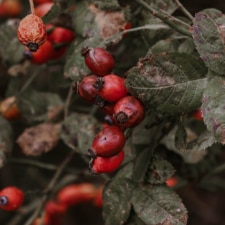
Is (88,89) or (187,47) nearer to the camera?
(88,89)

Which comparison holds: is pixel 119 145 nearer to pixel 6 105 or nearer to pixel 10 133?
pixel 10 133

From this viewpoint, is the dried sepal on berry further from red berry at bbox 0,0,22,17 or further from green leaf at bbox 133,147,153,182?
red berry at bbox 0,0,22,17

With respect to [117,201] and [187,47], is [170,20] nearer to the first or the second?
[187,47]

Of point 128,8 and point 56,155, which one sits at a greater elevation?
point 128,8

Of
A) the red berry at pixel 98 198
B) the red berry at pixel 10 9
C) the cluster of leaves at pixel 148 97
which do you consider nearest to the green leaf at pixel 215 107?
the cluster of leaves at pixel 148 97

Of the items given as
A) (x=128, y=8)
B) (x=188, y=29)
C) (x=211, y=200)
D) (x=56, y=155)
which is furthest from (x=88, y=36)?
(x=211, y=200)

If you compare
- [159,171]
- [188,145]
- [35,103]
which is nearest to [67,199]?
[35,103]
